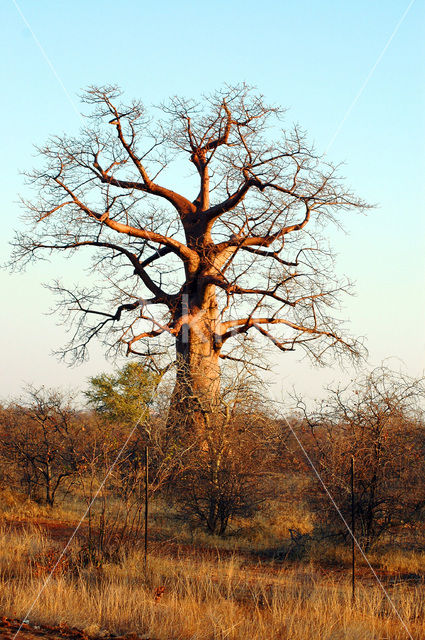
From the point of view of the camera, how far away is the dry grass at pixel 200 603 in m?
5.29

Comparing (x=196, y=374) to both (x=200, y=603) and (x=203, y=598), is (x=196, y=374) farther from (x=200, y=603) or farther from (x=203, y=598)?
(x=200, y=603)

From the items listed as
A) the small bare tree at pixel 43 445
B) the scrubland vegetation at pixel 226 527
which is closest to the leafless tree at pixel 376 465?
the scrubland vegetation at pixel 226 527

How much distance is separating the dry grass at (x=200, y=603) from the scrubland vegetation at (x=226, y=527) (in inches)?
0.8

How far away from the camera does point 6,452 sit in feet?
47.5

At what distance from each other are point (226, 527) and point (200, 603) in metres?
5.07

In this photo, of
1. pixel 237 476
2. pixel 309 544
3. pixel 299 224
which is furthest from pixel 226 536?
pixel 299 224

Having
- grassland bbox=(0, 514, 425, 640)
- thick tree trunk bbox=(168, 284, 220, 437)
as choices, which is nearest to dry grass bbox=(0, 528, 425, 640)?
grassland bbox=(0, 514, 425, 640)

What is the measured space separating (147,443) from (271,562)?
116 inches

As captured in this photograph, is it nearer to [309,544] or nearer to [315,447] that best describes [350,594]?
[309,544]

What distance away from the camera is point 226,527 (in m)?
11.0

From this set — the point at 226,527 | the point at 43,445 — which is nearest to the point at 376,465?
the point at 226,527

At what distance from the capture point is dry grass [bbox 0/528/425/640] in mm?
5293

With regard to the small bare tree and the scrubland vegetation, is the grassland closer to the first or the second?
the scrubland vegetation

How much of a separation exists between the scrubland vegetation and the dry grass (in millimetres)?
21
